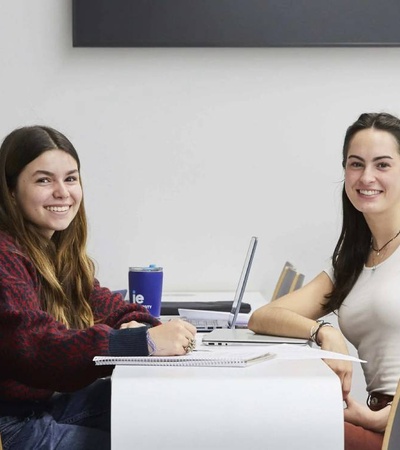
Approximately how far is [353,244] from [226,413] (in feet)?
3.64

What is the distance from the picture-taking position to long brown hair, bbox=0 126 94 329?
2127 millimetres

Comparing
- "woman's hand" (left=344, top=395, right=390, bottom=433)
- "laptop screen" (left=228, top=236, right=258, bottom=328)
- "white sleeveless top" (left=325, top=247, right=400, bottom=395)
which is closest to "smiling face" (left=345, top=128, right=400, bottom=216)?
"white sleeveless top" (left=325, top=247, right=400, bottom=395)

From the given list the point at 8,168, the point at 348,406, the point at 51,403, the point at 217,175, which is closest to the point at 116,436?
the point at 51,403

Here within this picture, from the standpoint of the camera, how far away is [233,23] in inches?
168

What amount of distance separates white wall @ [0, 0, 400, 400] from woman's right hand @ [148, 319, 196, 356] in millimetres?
2468

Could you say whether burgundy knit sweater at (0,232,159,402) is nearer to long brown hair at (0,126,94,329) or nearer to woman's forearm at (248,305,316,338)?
long brown hair at (0,126,94,329)

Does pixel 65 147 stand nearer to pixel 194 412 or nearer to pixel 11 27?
pixel 194 412

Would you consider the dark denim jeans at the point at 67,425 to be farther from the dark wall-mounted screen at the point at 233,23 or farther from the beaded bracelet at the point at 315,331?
the dark wall-mounted screen at the point at 233,23

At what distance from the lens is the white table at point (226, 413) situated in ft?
5.35

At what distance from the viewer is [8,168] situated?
88.6 inches

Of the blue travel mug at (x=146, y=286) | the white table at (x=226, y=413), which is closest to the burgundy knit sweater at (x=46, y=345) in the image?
the white table at (x=226, y=413)

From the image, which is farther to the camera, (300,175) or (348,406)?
(300,175)

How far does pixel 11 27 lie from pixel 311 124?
54.4 inches

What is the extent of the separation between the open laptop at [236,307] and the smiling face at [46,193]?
1.65 feet
